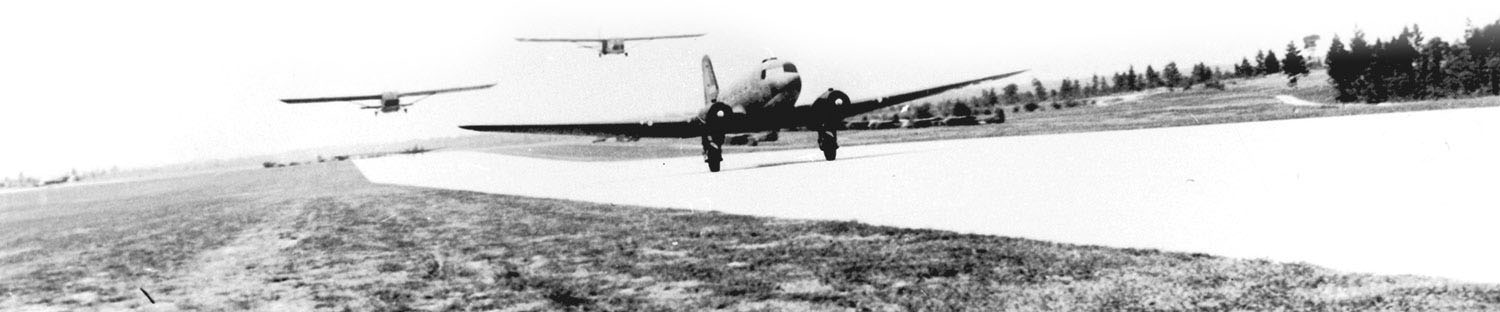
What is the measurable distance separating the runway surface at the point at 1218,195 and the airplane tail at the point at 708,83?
41.5 ft

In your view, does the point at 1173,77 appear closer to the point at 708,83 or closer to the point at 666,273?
the point at 708,83

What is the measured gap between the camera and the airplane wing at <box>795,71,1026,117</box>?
34.3 meters

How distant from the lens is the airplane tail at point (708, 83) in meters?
45.2

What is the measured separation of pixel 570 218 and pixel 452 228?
2460mm

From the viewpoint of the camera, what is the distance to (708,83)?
45.8 meters

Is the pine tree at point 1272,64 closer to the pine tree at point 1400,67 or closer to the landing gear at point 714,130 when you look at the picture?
the pine tree at point 1400,67

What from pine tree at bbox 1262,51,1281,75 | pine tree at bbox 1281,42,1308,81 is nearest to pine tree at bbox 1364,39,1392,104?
pine tree at bbox 1281,42,1308,81

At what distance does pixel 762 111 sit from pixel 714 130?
80.1 inches

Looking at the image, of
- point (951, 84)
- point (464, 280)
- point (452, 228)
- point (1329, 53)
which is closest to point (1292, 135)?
point (951, 84)

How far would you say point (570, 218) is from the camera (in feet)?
67.9

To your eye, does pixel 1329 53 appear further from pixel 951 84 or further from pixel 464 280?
pixel 464 280

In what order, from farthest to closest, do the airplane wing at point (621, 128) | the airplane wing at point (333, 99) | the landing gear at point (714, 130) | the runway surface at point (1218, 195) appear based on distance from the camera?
the airplane wing at point (333, 99) < the airplane wing at point (621, 128) < the landing gear at point (714, 130) < the runway surface at point (1218, 195)

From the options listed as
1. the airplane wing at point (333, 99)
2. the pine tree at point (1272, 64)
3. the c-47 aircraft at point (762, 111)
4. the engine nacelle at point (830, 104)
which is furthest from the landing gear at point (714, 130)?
the pine tree at point (1272, 64)

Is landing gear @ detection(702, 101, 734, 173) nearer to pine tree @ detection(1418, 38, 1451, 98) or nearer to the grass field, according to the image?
the grass field
